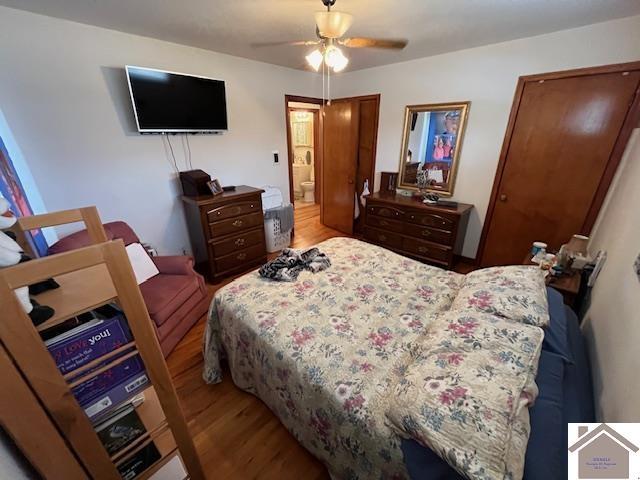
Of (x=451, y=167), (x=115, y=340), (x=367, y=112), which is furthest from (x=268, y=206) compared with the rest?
(x=115, y=340)

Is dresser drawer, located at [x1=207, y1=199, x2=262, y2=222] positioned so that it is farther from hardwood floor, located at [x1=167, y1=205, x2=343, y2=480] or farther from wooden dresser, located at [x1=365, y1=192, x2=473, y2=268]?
wooden dresser, located at [x1=365, y1=192, x2=473, y2=268]

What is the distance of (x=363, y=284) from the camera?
1664 millimetres

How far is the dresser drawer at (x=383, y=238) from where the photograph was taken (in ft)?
10.4

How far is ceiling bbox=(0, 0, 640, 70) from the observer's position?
1642 millimetres

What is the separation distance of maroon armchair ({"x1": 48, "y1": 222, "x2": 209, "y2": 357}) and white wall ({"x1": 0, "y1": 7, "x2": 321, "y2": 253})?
19.4 inches

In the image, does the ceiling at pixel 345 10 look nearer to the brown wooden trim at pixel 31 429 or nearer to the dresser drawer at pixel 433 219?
the dresser drawer at pixel 433 219

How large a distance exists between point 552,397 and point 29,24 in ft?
12.0

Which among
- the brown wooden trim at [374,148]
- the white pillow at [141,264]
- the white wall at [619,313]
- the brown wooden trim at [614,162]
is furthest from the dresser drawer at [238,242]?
the brown wooden trim at [614,162]

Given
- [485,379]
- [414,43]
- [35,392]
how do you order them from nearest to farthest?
[35,392]
[485,379]
[414,43]

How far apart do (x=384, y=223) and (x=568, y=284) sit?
1849 mm

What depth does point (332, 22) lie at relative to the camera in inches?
54.8

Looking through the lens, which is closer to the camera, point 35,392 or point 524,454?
point 35,392

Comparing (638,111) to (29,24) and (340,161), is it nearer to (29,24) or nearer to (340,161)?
(340,161)

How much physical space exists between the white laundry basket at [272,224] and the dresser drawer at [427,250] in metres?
1.65
